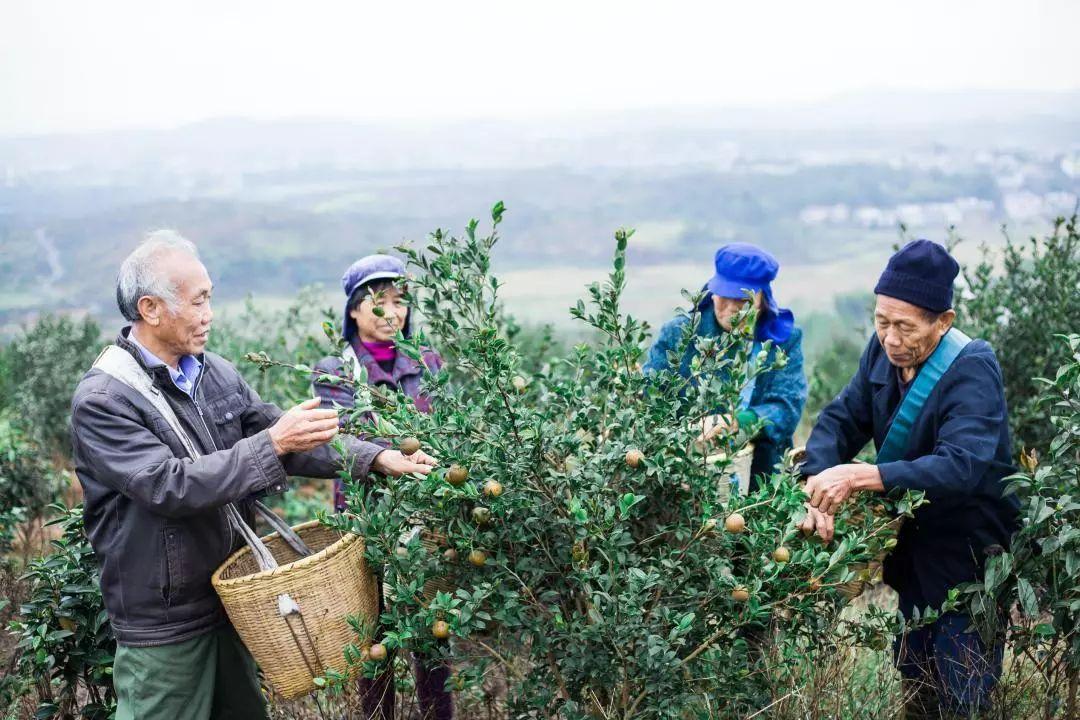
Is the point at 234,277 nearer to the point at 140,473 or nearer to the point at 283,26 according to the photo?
the point at 283,26

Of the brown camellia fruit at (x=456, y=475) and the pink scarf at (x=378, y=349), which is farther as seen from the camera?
the pink scarf at (x=378, y=349)

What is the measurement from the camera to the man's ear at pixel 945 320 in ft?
8.25

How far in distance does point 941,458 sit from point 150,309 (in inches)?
80.7

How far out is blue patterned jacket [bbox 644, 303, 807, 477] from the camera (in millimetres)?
3164

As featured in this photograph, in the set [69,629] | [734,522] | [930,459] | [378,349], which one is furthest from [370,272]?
[930,459]

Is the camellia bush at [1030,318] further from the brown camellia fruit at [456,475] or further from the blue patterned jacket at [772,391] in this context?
the brown camellia fruit at [456,475]

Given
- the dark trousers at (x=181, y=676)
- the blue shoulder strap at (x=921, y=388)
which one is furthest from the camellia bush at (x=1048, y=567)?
the dark trousers at (x=181, y=676)

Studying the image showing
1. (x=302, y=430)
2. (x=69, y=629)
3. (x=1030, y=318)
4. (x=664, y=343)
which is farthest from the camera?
(x=1030, y=318)

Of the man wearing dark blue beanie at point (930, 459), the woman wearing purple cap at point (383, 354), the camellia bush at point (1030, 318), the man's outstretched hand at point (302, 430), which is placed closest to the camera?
the man's outstretched hand at point (302, 430)

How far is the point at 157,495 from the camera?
2.20m

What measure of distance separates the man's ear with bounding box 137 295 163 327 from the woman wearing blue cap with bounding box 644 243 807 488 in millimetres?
1541

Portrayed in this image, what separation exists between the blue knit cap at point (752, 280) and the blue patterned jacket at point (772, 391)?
6cm

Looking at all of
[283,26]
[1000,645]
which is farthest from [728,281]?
[283,26]

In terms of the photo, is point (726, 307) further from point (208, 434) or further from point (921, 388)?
point (208, 434)
